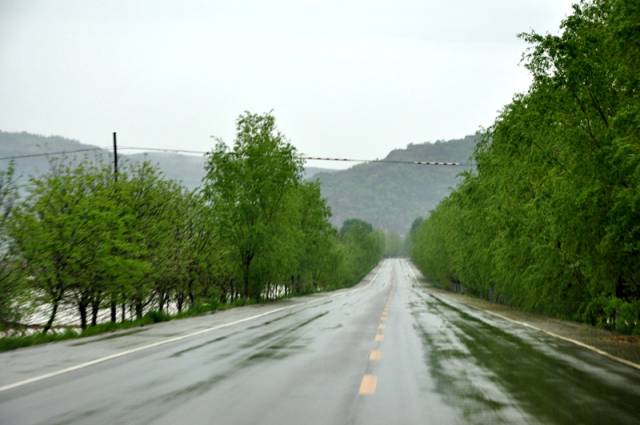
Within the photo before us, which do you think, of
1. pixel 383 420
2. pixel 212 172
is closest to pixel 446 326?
pixel 383 420

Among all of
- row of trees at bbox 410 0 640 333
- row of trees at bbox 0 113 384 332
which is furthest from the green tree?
row of trees at bbox 410 0 640 333

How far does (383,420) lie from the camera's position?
6.64 meters

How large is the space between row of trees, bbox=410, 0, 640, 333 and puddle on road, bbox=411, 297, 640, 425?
497cm

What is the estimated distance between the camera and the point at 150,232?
3038cm

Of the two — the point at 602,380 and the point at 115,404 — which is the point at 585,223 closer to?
the point at 602,380

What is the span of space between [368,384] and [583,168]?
37.3 feet

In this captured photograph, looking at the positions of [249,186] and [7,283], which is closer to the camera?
A: [7,283]

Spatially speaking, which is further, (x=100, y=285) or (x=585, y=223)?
(x=100, y=285)

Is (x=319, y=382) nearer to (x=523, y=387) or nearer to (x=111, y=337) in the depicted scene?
(x=523, y=387)

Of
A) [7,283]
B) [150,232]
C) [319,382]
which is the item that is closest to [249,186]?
[150,232]

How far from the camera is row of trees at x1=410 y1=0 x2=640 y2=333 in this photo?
15656 mm

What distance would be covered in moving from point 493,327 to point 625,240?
4.83 m

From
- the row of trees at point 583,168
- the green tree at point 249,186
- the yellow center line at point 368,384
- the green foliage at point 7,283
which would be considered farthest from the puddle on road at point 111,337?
the green tree at point 249,186

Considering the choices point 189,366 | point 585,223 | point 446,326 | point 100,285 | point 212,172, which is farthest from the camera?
point 212,172
